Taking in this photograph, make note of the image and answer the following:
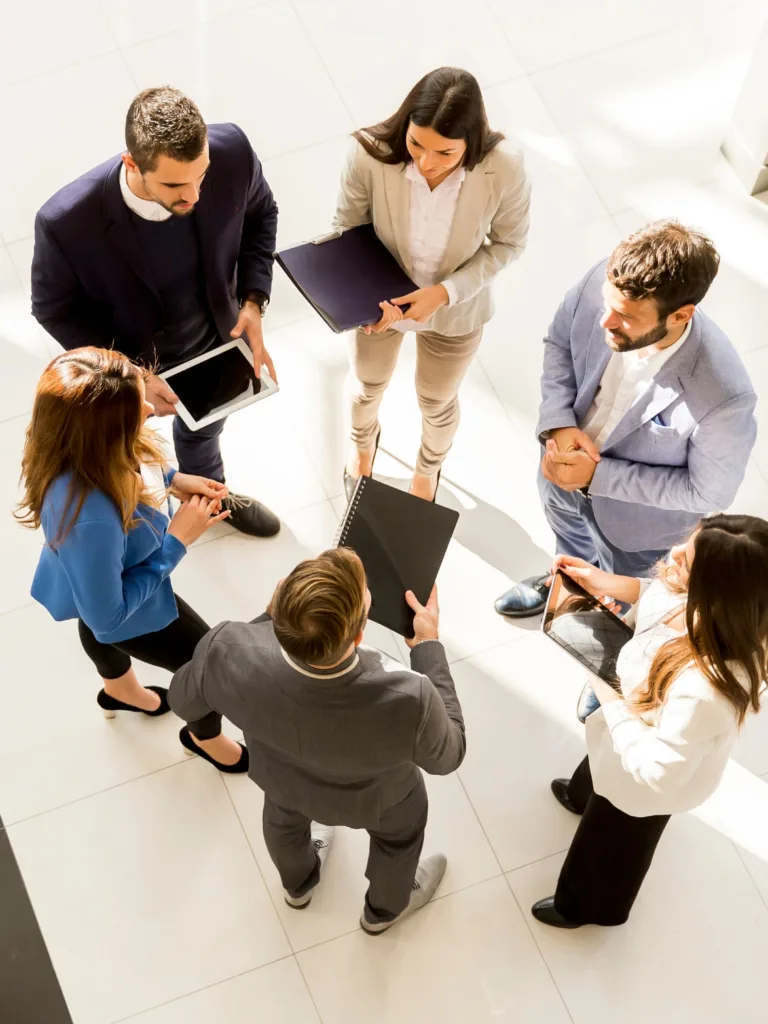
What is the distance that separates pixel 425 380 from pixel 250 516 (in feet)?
2.76

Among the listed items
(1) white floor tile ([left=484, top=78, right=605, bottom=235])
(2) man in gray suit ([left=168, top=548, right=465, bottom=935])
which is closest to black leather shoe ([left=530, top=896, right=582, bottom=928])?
(2) man in gray suit ([left=168, top=548, right=465, bottom=935])

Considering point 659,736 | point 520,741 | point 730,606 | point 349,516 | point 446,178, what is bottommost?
point 520,741

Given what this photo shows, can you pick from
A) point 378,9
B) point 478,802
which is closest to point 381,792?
point 478,802

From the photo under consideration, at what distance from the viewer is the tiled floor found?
10.0 ft

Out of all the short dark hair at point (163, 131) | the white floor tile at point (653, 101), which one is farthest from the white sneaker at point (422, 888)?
the white floor tile at point (653, 101)

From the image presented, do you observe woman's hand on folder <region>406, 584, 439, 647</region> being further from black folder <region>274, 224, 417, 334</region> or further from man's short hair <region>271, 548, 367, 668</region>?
black folder <region>274, 224, 417, 334</region>

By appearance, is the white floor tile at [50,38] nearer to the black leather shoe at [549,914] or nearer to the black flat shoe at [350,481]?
the black flat shoe at [350,481]

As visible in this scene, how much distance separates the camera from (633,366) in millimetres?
2605

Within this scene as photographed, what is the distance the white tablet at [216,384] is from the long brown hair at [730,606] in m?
1.45

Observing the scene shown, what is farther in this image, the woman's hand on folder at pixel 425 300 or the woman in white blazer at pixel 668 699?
the woman's hand on folder at pixel 425 300

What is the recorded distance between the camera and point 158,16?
15.2ft

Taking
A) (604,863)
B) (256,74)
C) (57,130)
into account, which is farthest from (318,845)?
(256,74)

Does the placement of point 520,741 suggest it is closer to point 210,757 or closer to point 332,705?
point 210,757

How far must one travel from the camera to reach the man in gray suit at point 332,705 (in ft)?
6.82
